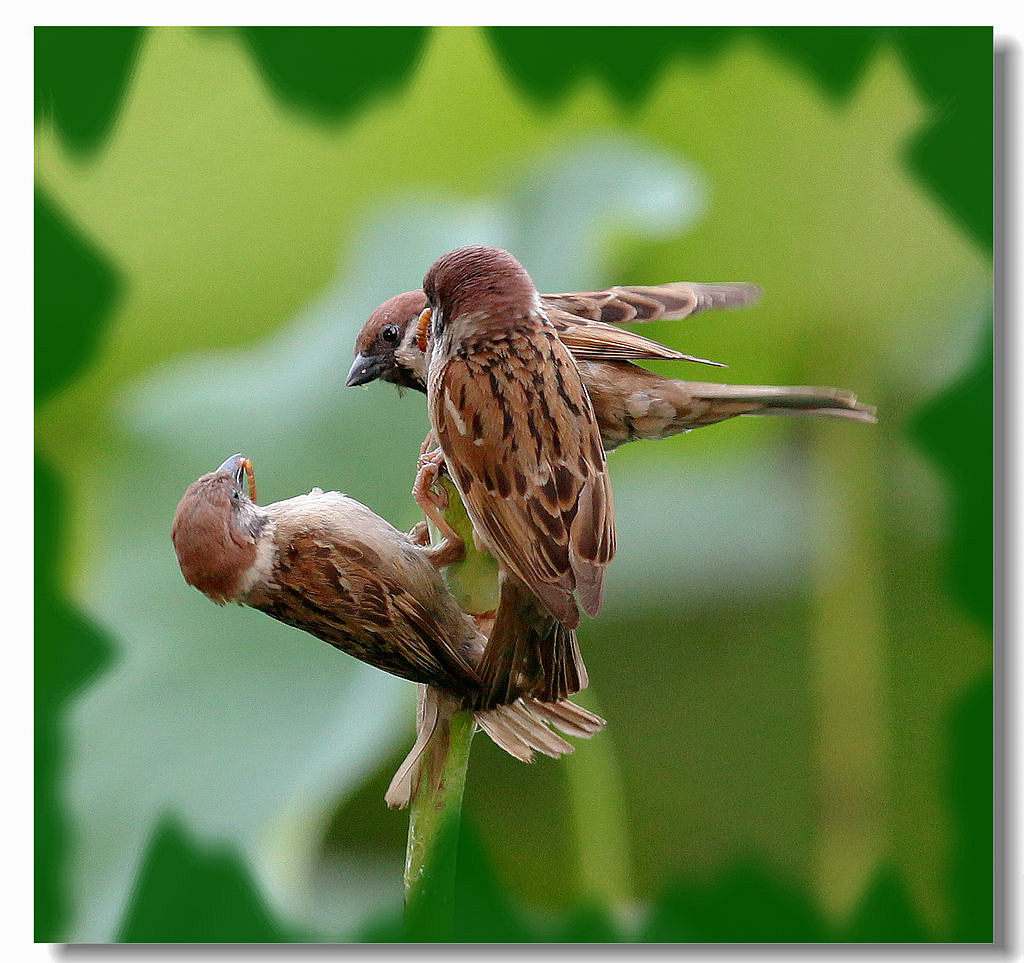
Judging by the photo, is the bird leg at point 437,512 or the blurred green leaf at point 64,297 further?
the blurred green leaf at point 64,297

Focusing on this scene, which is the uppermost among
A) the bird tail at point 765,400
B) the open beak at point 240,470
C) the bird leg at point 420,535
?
the bird tail at point 765,400

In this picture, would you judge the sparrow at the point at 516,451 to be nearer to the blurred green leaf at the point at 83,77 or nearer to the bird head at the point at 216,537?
the bird head at the point at 216,537

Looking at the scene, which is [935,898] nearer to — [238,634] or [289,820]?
[289,820]

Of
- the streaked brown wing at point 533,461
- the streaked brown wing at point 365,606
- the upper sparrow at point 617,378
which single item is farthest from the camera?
the upper sparrow at point 617,378

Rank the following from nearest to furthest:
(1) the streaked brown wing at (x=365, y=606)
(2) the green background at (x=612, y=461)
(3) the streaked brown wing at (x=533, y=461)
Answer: (3) the streaked brown wing at (x=533, y=461) < (1) the streaked brown wing at (x=365, y=606) < (2) the green background at (x=612, y=461)

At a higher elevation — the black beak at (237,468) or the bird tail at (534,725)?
the black beak at (237,468)

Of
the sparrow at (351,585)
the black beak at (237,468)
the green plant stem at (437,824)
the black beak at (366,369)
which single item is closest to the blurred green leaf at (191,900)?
the green plant stem at (437,824)
